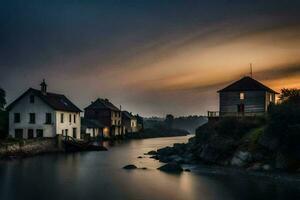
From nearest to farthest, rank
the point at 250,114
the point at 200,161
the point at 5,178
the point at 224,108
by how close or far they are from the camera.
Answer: the point at 5,178, the point at 200,161, the point at 250,114, the point at 224,108

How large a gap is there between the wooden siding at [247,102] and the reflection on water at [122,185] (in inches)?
821

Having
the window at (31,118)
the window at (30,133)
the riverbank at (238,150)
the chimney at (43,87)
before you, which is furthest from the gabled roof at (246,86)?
the window at (30,133)

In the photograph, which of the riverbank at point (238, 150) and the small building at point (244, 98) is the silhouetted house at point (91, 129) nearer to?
the riverbank at point (238, 150)

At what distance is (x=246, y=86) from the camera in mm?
57781

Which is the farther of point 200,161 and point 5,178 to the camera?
point 200,161

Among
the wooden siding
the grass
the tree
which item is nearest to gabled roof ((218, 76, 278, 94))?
the wooden siding

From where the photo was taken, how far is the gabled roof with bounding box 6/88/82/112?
200 ft

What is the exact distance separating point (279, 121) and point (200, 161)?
11897mm

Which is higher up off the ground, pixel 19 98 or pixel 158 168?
pixel 19 98

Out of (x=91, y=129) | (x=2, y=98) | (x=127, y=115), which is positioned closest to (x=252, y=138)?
(x=2, y=98)

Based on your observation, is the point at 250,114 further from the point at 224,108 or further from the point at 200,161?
the point at 200,161

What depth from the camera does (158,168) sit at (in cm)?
4044

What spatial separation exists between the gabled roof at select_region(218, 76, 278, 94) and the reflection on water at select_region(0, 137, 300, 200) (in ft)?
73.0

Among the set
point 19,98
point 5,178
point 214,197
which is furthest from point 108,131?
point 214,197
